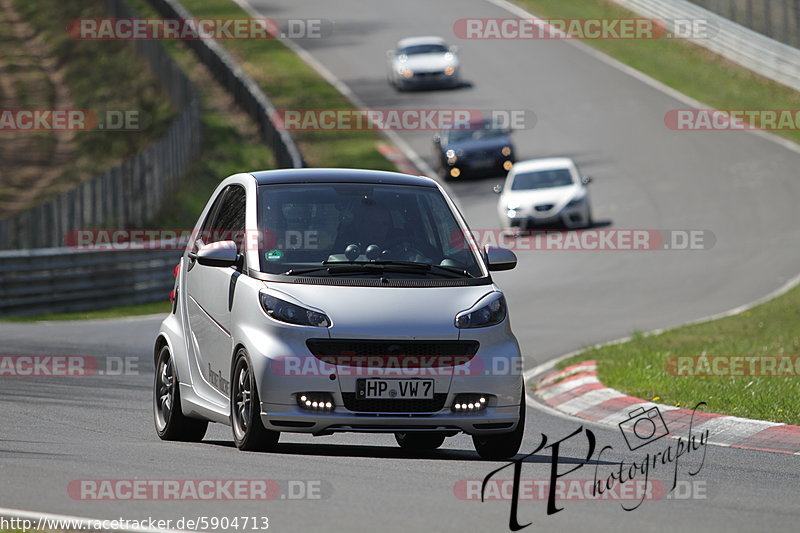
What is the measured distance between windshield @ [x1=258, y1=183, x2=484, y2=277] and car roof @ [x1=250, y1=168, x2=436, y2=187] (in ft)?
0.19

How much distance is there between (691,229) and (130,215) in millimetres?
11607

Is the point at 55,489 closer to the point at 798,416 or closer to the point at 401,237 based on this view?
the point at 401,237

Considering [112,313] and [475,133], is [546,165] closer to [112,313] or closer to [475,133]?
[475,133]

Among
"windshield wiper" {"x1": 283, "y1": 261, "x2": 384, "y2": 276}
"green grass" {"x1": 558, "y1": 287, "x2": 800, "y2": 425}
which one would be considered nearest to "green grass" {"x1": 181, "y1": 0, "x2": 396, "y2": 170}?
"green grass" {"x1": 558, "y1": 287, "x2": 800, "y2": 425}

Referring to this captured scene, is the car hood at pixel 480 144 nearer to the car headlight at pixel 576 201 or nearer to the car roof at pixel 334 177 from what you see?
the car headlight at pixel 576 201

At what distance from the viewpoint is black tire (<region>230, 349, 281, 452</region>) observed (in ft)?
29.3

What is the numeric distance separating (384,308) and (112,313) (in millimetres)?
16057

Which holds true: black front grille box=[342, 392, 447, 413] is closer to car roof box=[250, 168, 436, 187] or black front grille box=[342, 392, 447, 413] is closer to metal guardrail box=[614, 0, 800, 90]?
car roof box=[250, 168, 436, 187]

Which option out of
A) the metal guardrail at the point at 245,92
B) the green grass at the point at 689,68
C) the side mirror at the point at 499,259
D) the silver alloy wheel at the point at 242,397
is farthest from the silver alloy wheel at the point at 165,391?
the green grass at the point at 689,68

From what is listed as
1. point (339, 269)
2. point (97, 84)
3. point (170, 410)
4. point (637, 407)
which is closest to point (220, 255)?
point (339, 269)

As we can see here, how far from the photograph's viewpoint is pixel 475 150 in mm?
39406

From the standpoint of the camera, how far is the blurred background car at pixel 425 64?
49438 millimetres

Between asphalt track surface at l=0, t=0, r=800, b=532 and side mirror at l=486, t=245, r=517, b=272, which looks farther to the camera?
side mirror at l=486, t=245, r=517, b=272

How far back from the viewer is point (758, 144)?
4147 cm
